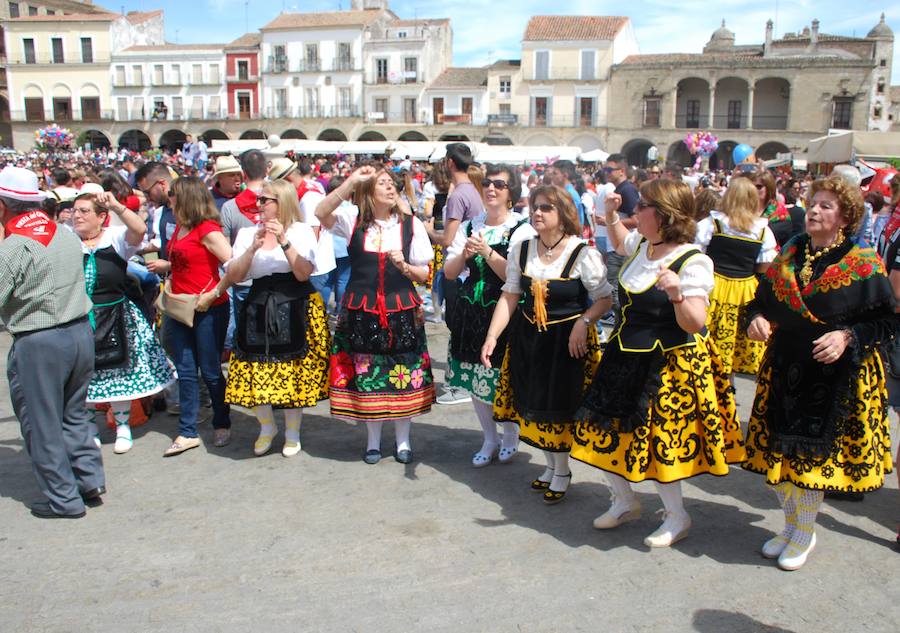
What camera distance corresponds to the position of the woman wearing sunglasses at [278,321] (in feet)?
15.1

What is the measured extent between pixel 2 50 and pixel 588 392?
62.9m

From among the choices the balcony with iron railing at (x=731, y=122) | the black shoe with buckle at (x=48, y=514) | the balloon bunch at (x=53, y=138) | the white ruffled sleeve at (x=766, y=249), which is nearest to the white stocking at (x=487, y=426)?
the black shoe with buckle at (x=48, y=514)

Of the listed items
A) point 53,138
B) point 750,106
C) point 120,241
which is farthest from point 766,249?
point 750,106

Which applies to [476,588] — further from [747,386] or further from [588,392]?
[747,386]

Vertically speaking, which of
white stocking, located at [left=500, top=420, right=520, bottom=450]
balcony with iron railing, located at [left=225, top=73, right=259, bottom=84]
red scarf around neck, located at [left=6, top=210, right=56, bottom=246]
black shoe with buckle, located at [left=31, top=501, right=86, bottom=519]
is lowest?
black shoe with buckle, located at [left=31, top=501, right=86, bottom=519]

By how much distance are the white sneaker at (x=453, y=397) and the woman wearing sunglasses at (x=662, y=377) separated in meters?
2.49

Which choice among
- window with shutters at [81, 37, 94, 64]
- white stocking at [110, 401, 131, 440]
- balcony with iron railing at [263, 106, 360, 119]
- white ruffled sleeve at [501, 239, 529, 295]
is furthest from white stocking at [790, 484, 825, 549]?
window with shutters at [81, 37, 94, 64]

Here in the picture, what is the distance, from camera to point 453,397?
6.07 meters

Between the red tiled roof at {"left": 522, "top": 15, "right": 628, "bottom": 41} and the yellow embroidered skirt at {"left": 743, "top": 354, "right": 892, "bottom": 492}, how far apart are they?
148ft

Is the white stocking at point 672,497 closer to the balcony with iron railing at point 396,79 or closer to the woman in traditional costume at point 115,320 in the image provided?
the woman in traditional costume at point 115,320

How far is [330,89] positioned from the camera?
4878cm

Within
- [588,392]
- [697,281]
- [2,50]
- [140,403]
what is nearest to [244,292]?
[140,403]

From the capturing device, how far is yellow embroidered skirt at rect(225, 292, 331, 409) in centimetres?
472

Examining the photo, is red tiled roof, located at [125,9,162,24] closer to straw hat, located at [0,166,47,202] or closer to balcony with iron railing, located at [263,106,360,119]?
balcony with iron railing, located at [263,106,360,119]
